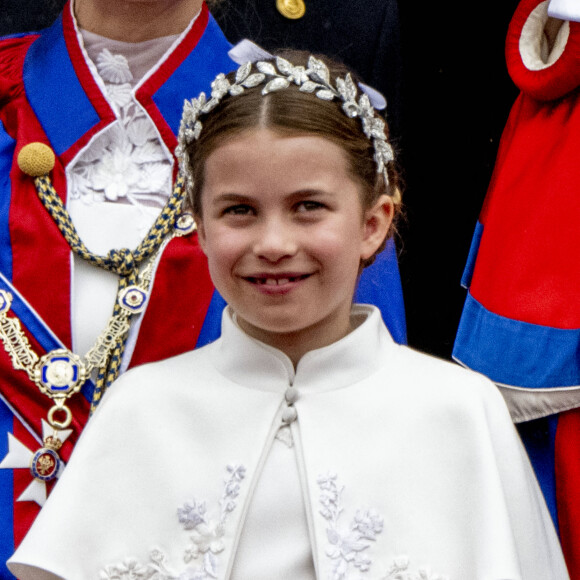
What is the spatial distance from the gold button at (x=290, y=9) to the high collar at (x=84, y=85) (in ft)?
1.54

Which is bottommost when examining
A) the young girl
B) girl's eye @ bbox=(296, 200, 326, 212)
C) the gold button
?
the young girl

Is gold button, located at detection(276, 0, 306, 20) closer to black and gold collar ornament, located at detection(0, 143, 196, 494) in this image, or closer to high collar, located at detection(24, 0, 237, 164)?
high collar, located at detection(24, 0, 237, 164)

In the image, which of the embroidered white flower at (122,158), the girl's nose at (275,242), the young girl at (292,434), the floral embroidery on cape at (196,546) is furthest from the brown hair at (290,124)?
the floral embroidery on cape at (196,546)

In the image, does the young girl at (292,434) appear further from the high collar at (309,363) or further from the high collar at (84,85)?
the high collar at (84,85)

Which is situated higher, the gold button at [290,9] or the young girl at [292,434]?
the gold button at [290,9]

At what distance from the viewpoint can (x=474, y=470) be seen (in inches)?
61.8

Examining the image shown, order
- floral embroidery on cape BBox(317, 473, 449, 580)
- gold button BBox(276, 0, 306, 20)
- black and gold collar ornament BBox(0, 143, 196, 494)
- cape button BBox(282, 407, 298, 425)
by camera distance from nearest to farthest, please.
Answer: floral embroidery on cape BBox(317, 473, 449, 580) < cape button BBox(282, 407, 298, 425) < black and gold collar ornament BBox(0, 143, 196, 494) < gold button BBox(276, 0, 306, 20)

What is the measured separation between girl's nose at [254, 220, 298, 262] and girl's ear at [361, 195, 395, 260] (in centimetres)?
18

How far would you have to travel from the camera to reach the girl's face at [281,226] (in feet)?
5.14

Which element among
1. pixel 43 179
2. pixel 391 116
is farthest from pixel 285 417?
pixel 391 116

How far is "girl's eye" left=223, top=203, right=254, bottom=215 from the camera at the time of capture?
1603 mm

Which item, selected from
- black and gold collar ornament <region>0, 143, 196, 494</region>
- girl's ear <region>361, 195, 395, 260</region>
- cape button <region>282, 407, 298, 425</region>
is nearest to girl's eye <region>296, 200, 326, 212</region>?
girl's ear <region>361, 195, 395, 260</region>

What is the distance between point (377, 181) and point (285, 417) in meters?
0.41

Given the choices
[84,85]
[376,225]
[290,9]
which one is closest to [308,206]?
[376,225]
